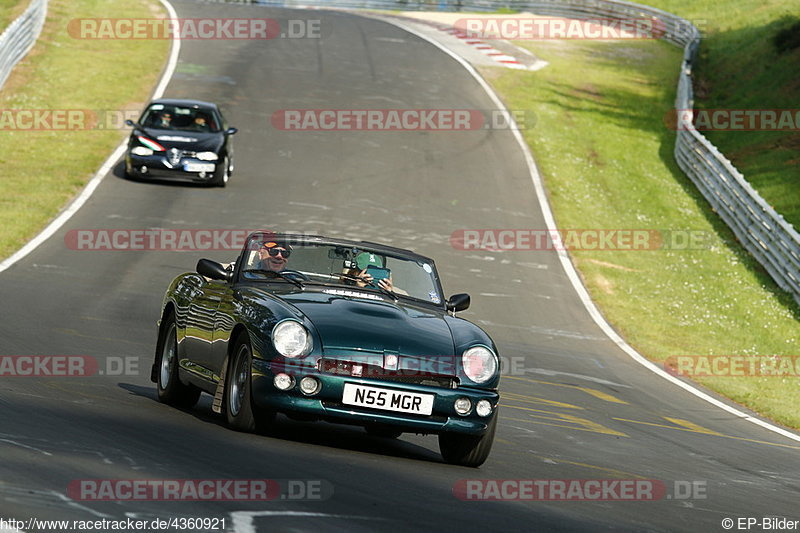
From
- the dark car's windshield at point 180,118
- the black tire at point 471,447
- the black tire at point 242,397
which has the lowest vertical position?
the dark car's windshield at point 180,118

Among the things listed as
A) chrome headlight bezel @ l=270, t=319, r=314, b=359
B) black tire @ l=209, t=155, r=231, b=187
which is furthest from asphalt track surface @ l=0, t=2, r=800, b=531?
A: chrome headlight bezel @ l=270, t=319, r=314, b=359

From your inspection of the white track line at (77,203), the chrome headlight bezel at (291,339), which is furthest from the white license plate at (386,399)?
the white track line at (77,203)

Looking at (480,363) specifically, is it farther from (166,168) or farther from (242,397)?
(166,168)

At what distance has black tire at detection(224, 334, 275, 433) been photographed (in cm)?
857

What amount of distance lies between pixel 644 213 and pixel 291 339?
2201 cm

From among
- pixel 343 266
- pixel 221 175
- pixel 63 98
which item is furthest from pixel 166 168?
pixel 343 266

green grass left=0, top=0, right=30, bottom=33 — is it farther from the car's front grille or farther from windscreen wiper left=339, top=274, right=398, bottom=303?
the car's front grille

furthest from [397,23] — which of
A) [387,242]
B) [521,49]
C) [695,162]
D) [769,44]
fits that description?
[387,242]

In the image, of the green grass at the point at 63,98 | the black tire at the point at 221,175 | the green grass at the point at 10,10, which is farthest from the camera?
the green grass at the point at 10,10

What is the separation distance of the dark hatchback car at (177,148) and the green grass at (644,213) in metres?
7.04

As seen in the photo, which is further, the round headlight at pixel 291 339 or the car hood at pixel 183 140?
the car hood at pixel 183 140

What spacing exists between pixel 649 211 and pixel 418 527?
2407cm

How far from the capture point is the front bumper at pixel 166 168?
1022 inches

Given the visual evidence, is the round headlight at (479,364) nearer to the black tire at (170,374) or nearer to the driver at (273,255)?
the driver at (273,255)
